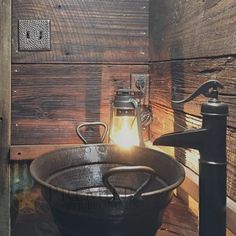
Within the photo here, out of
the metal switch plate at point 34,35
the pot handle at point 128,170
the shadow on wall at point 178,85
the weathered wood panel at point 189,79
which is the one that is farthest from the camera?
the metal switch plate at point 34,35

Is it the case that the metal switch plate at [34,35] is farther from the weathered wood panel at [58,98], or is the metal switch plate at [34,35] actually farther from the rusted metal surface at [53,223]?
the rusted metal surface at [53,223]

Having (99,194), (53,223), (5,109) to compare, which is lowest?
(53,223)

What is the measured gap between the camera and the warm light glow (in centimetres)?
114

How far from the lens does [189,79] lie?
0.97m

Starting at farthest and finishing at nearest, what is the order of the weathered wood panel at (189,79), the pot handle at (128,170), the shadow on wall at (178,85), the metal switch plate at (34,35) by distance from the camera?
the metal switch plate at (34,35), the shadow on wall at (178,85), the weathered wood panel at (189,79), the pot handle at (128,170)

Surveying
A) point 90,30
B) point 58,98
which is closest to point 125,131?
point 58,98

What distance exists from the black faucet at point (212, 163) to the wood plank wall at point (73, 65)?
0.76 m

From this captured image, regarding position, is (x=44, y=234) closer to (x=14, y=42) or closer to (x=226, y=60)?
(x=226, y=60)

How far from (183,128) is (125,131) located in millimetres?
201

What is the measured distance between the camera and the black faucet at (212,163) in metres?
0.59

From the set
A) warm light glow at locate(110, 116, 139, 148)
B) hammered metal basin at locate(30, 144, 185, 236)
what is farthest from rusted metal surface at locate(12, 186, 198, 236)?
warm light glow at locate(110, 116, 139, 148)

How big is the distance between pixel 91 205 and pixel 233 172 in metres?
0.33

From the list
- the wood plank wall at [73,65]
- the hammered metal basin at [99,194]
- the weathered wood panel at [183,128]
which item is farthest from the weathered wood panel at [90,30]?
the hammered metal basin at [99,194]

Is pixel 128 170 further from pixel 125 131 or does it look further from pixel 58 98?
pixel 58 98
